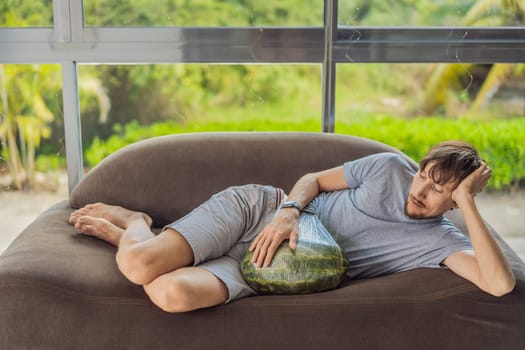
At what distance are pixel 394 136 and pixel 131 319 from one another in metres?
1.92

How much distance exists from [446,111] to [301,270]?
5.61ft

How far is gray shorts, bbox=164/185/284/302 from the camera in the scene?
210 cm

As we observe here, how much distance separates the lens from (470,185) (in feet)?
6.71

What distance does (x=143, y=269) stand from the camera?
202cm

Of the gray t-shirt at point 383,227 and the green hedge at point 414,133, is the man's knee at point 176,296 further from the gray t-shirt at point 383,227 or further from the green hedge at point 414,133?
the green hedge at point 414,133

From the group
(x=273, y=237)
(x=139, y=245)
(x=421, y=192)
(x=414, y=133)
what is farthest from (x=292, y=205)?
(x=414, y=133)

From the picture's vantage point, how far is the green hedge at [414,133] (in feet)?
11.1

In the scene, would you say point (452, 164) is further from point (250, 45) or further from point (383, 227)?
point (250, 45)

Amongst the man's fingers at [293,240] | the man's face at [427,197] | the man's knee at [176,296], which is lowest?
the man's knee at [176,296]

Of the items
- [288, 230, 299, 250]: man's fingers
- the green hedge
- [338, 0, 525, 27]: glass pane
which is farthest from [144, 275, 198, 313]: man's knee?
[338, 0, 525, 27]: glass pane

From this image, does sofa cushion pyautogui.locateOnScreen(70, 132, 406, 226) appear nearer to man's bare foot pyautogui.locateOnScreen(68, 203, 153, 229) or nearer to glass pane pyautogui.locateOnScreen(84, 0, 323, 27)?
man's bare foot pyautogui.locateOnScreen(68, 203, 153, 229)

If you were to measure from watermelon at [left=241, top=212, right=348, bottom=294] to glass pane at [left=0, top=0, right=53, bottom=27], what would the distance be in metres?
1.84

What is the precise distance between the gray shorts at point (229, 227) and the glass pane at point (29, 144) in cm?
136

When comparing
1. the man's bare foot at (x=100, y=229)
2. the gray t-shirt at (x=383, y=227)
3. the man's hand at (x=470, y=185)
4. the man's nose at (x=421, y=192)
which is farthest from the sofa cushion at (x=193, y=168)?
the man's hand at (x=470, y=185)
